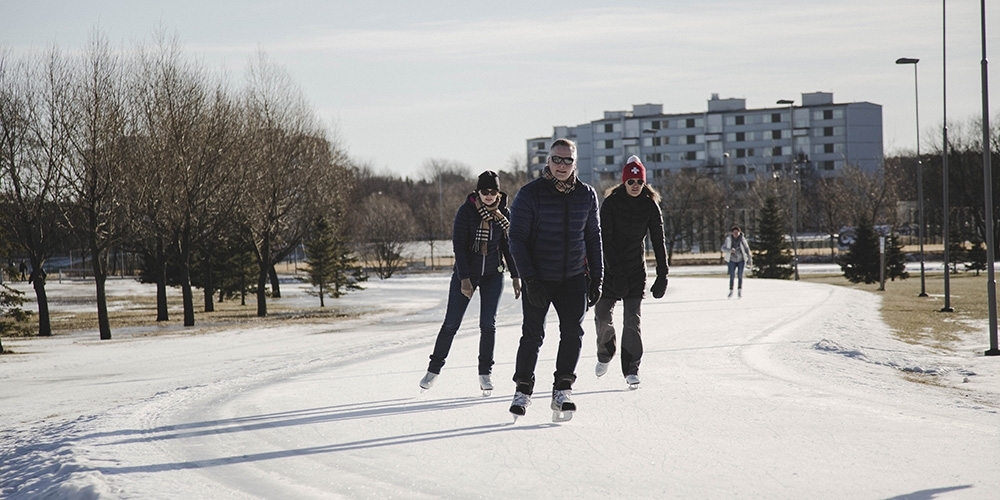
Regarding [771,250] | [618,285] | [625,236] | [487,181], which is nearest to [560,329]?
[487,181]

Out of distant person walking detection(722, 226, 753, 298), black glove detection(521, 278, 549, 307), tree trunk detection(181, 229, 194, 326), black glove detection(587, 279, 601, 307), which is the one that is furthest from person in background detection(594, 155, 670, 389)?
tree trunk detection(181, 229, 194, 326)

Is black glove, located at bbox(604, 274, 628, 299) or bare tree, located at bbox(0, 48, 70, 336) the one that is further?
bare tree, located at bbox(0, 48, 70, 336)

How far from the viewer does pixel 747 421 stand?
24.2ft

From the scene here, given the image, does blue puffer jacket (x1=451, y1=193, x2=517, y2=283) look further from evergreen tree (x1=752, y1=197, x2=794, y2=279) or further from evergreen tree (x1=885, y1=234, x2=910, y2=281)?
evergreen tree (x1=752, y1=197, x2=794, y2=279)

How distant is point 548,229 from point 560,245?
0.48 ft

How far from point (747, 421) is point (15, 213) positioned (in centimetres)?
2967

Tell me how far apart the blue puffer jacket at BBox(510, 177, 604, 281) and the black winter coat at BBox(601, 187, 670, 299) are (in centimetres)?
189

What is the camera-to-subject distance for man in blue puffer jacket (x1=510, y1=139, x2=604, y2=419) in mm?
6969

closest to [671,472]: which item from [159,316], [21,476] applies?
[21,476]

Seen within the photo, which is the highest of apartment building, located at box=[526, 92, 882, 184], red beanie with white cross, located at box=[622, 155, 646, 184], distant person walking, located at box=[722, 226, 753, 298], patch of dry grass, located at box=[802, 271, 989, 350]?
apartment building, located at box=[526, 92, 882, 184]

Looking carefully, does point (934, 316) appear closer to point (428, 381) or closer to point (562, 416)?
point (428, 381)

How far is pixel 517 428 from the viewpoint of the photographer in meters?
7.18

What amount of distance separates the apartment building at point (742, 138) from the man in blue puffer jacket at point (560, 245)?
114 meters

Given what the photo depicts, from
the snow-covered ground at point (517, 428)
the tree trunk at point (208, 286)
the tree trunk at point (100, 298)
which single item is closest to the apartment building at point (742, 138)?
the tree trunk at point (208, 286)
